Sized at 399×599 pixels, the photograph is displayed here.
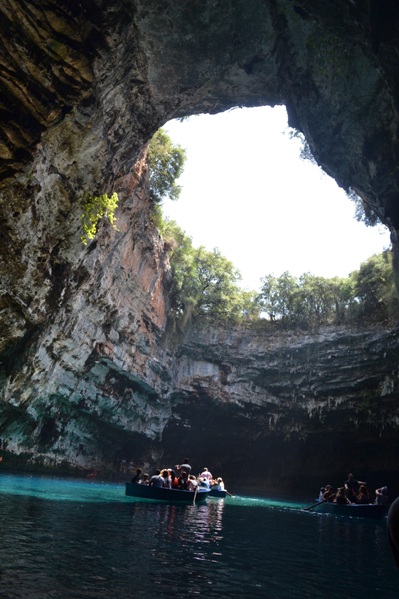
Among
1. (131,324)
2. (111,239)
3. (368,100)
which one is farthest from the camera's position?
(131,324)

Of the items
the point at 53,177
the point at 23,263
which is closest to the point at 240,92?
the point at 53,177

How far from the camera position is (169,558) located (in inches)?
244

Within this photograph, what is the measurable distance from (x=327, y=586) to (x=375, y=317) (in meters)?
22.4

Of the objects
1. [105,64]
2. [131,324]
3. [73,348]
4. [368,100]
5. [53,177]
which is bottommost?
[73,348]

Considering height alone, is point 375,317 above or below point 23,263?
above

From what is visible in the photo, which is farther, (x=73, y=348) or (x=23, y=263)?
(x=73, y=348)

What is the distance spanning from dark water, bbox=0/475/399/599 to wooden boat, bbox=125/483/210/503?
428 cm

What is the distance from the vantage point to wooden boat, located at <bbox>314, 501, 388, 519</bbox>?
16.1 meters

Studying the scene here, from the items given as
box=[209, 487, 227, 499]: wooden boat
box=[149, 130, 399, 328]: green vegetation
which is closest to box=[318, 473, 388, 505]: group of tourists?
box=[209, 487, 227, 499]: wooden boat

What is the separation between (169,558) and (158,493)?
9.89 meters

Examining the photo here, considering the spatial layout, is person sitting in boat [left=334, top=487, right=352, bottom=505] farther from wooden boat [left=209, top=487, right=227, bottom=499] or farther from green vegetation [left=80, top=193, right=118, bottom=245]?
green vegetation [left=80, top=193, right=118, bottom=245]

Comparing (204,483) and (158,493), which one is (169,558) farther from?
(204,483)

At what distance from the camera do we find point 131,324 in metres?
23.3

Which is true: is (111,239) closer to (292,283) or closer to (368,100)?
(368,100)
